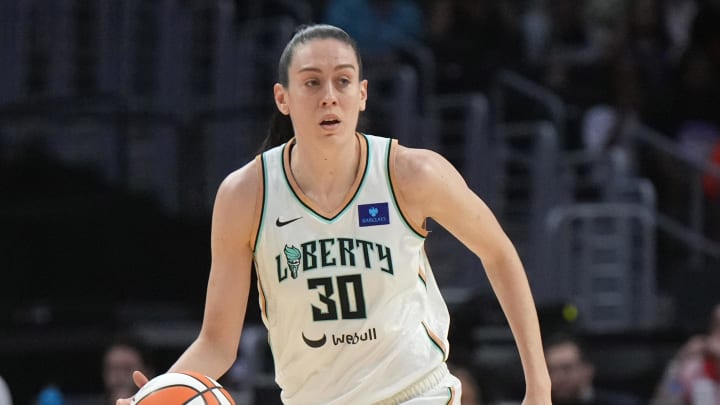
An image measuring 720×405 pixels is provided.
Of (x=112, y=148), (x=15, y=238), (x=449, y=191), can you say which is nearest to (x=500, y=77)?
(x=112, y=148)

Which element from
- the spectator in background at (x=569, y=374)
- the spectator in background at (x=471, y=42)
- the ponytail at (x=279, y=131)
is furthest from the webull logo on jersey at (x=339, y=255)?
the spectator in background at (x=471, y=42)

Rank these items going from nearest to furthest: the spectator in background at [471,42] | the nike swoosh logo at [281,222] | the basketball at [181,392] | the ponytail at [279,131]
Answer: the basketball at [181,392] < the nike swoosh logo at [281,222] < the ponytail at [279,131] < the spectator in background at [471,42]

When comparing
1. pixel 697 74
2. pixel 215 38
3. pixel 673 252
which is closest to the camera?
pixel 215 38

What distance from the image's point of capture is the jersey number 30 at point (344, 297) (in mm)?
4113

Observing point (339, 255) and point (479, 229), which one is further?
point (479, 229)

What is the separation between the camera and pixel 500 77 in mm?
11391

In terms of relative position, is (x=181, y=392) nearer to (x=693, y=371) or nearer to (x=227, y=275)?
(x=227, y=275)

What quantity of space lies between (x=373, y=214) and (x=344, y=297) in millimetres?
277

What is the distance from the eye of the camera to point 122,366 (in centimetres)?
771

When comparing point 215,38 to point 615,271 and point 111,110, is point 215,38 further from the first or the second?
point 615,271

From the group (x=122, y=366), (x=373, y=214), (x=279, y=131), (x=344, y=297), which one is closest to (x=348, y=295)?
(x=344, y=297)

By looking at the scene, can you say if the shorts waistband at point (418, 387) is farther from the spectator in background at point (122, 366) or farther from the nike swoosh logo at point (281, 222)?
the spectator in background at point (122, 366)

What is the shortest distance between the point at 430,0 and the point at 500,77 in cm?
196

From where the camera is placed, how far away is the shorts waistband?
4.12 meters
